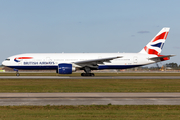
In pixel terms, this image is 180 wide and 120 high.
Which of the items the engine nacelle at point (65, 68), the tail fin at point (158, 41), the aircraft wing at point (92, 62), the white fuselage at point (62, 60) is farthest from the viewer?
the tail fin at point (158, 41)

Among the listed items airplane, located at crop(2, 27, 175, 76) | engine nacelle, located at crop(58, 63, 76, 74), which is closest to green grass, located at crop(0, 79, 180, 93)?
engine nacelle, located at crop(58, 63, 76, 74)

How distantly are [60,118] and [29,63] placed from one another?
37573 millimetres

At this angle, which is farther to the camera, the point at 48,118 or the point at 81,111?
the point at 81,111

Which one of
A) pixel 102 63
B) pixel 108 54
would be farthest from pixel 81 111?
pixel 108 54

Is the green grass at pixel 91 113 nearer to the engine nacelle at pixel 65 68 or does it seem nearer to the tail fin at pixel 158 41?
the engine nacelle at pixel 65 68

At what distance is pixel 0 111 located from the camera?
11.9 m

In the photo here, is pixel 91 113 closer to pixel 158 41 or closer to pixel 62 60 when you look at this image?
pixel 62 60

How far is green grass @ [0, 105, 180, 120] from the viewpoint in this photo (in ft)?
35.1

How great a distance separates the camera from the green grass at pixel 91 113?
35.1 feet

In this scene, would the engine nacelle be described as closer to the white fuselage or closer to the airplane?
the airplane

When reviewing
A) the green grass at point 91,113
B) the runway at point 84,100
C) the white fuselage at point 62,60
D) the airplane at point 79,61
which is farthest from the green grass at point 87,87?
the white fuselage at point 62,60

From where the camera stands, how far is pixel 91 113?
1171 cm

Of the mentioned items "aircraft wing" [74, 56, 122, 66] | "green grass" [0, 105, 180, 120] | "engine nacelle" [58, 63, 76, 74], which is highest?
"aircraft wing" [74, 56, 122, 66]

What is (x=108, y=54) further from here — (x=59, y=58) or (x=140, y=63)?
(x=59, y=58)
